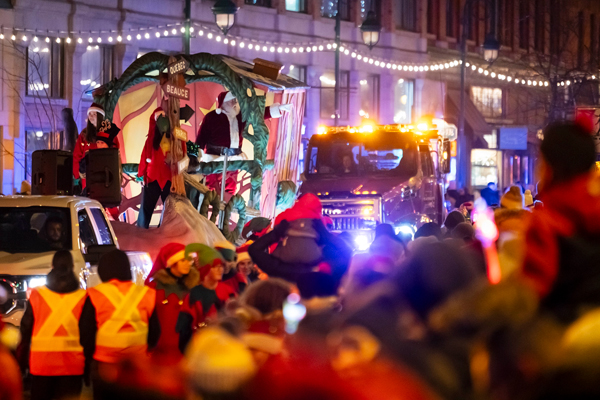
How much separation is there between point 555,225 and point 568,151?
31 centimetres

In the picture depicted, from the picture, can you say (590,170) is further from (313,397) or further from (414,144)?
(414,144)

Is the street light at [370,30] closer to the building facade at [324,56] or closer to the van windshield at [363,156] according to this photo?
the building facade at [324,56]

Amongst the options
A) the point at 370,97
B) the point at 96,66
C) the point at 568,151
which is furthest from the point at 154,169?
the point at 370,97

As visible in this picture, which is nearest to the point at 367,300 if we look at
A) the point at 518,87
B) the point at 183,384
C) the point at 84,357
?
the point at 183,384

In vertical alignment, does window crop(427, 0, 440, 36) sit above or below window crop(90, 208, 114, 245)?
above

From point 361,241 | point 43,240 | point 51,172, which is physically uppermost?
point 51,172

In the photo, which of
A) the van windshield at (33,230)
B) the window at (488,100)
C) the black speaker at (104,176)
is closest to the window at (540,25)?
the window at (488,100)

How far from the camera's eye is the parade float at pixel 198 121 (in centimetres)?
1356

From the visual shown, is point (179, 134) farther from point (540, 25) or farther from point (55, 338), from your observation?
point (540, 25)

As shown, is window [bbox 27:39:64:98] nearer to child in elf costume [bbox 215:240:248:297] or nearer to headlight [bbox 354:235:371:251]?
headlight [bbox 354:235:371:251]

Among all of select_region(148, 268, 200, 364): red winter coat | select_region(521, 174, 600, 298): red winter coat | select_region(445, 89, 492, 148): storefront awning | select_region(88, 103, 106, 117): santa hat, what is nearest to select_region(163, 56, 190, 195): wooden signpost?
select_region(88, 103, 106, 117): santa hat

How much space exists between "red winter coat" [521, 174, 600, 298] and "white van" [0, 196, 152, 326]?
549 cm

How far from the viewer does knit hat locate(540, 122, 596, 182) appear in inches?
138

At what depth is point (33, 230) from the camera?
922 cm
